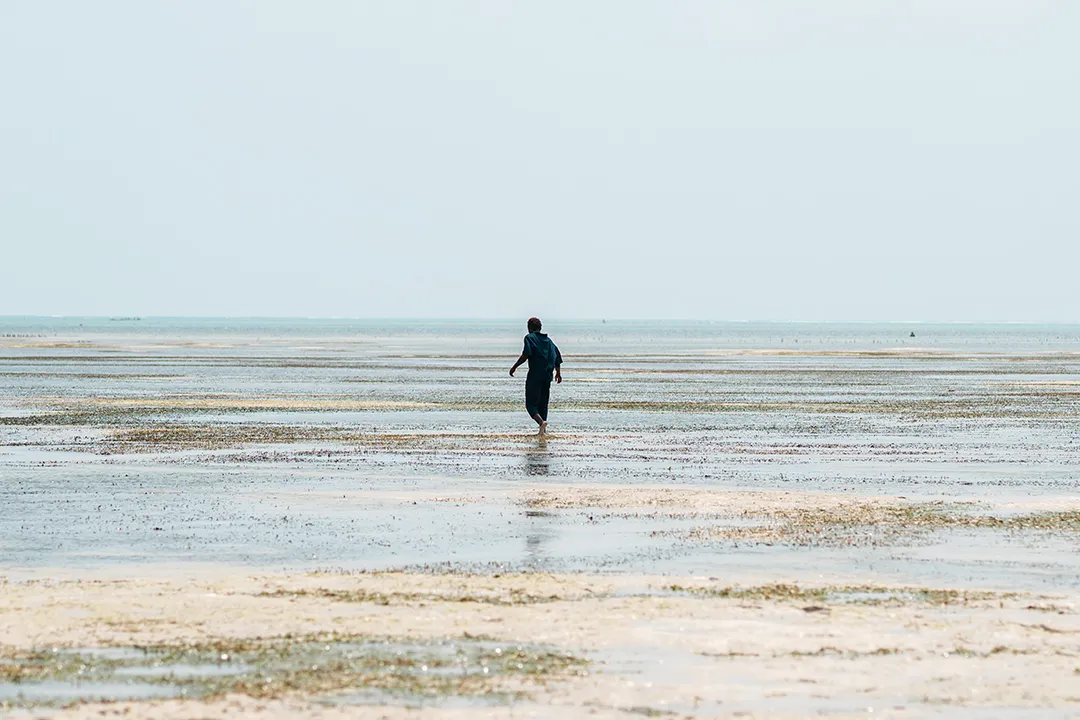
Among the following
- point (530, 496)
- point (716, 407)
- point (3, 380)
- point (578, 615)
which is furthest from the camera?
point (3, 380)

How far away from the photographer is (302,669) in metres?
8.35

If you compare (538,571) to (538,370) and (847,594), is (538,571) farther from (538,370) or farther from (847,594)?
(538,370)

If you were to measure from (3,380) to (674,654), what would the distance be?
44184 mm

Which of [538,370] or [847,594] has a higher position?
[538,370]

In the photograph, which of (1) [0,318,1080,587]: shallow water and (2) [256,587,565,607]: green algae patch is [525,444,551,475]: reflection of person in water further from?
(2) [256,587,565,607]: green algae patch

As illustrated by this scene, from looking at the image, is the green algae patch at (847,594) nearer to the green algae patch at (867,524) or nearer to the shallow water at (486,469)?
the shallow water at (486,469)

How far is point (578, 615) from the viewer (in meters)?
9.91

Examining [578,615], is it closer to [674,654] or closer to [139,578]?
[674,654]

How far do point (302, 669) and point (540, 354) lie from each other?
18.0m

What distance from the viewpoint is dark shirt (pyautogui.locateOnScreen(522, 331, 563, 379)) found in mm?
26172

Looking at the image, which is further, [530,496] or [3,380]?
[3,380]

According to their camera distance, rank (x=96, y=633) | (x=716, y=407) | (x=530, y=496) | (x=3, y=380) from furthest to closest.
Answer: (x=3, y=380)
(x=716, y=407)
(x=530, y=496)
(x=96, y=633)

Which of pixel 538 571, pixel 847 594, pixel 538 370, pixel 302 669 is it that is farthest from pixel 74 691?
pixel 538 370

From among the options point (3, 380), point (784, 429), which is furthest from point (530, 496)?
point (3, 380)
